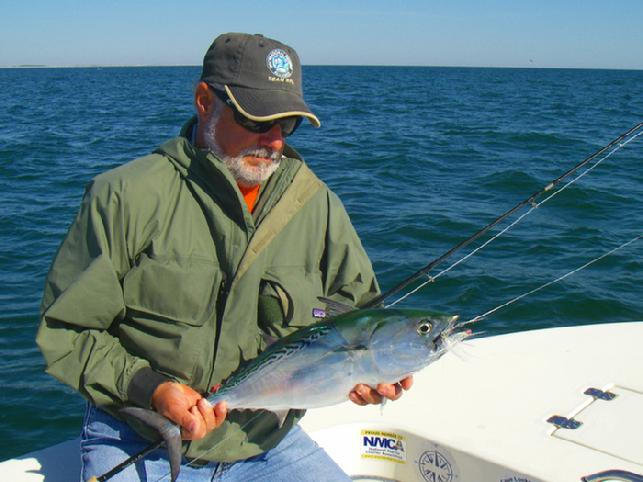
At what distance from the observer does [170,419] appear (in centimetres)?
258

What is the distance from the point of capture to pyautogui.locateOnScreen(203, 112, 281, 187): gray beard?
2916 millimetres

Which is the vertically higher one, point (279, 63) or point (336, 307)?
point (279, 63)

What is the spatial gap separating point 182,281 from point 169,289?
59 mm

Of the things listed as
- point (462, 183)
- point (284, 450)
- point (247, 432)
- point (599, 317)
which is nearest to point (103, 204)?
point (247, 432)

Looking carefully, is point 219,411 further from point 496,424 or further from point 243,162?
point 496,424

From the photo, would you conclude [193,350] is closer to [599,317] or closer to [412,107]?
[599,317]

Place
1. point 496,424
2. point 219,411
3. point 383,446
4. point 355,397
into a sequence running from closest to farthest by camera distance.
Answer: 1. point 219,411
2. point 355,397
3. point 496,424
4. point 383,446

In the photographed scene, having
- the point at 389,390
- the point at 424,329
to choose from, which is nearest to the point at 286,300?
the point at 389,390

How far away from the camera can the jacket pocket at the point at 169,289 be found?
2750 millimetres

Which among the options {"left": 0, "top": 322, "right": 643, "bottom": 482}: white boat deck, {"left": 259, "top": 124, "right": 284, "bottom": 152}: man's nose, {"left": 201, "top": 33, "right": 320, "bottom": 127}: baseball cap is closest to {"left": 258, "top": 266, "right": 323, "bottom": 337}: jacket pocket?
{"left": 259, "top": 124, "right": 284, "bottom": 152}: man's nose

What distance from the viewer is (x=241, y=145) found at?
114 inches

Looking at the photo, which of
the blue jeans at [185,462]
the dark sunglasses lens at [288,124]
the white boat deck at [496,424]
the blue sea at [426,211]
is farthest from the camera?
the blue sea at [426,211]

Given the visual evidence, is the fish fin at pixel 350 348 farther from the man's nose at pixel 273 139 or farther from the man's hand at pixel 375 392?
the man's nose at pixel 273 139

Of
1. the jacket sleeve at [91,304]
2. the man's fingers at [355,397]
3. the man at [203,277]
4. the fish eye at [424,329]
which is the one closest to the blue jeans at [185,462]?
the man at [203,277]
